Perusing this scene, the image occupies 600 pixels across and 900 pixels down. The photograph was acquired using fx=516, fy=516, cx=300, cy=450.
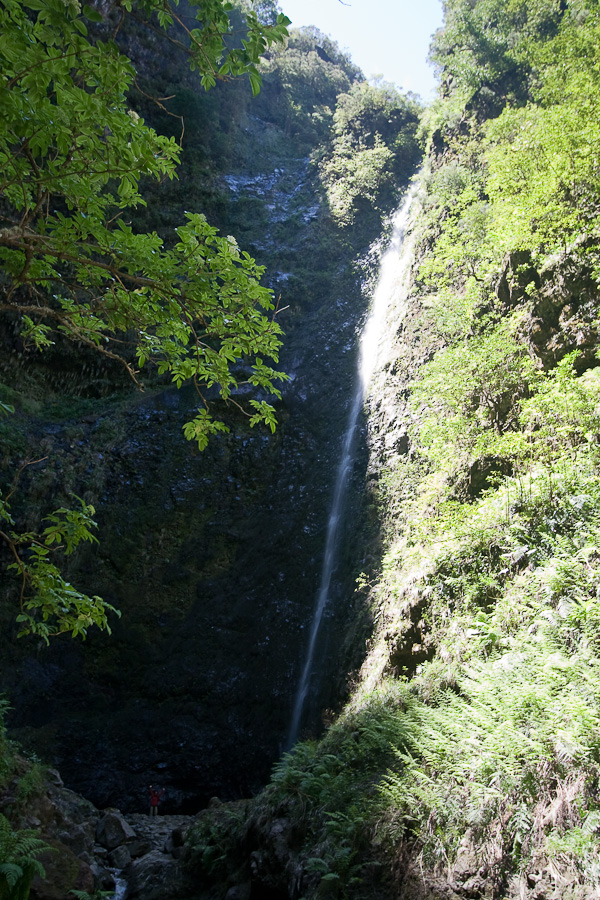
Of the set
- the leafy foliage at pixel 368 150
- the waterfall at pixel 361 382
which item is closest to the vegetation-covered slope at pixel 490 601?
the waterfall at pixel 361 382

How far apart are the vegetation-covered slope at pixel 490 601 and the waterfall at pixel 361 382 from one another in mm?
1822

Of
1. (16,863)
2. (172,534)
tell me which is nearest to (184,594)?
(172,534)

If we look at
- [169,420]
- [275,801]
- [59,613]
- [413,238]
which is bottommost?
[275,801]

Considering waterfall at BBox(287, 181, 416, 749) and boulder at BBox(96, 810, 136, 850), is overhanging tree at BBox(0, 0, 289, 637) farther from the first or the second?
waterfall at BBox(287, 181, 416, 749)

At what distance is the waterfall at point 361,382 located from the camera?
1212 cm

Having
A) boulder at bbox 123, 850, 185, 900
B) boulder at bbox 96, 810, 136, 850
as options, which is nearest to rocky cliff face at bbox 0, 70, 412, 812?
boulder at bbox 96, 810, 136, 850

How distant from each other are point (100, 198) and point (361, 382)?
13.7 m

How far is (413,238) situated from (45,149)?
17.6 metres

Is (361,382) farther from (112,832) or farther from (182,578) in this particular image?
(112,832)

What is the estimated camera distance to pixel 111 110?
3.25 m

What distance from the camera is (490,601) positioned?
6758 mm

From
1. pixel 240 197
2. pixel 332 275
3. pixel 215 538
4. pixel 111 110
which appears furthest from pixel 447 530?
pixel 240 197

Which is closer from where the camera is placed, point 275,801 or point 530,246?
point 275,801

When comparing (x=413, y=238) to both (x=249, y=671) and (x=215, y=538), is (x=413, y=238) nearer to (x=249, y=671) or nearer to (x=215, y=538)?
(x=215, y=538)
